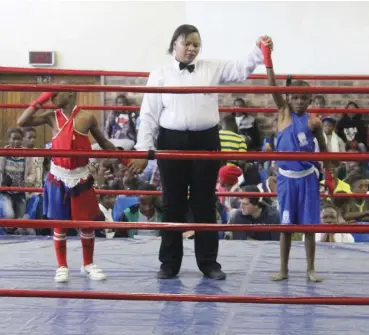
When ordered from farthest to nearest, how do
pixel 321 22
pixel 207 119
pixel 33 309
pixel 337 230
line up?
pixel 321 22
pixel 207 119
pixel 33 309
pixel 337 230

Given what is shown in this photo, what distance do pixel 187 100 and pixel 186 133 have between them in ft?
0.50

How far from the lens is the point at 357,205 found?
525 centimetres

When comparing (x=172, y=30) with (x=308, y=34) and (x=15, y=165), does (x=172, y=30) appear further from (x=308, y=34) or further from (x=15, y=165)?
(x=15, y=165)

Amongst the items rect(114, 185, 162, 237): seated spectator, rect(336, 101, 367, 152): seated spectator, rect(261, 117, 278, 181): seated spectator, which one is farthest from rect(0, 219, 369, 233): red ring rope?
rect(336, 101, 367, 152): seated spectator

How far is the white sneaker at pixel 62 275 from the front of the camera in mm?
3328

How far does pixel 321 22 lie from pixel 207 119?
4.86m

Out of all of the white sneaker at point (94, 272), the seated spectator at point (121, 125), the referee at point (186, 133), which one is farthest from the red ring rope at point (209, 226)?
the seated spectator at point (121, 125)

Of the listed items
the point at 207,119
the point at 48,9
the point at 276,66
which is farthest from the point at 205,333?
the point at 48,9

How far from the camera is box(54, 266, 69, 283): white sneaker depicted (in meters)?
3.33

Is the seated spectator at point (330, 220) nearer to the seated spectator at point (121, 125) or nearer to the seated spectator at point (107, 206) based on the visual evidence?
the seated spectator at point (107, 206)

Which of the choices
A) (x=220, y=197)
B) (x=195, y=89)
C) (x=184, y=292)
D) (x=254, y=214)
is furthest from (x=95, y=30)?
(x=195, y=89)

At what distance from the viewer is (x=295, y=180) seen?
342cm

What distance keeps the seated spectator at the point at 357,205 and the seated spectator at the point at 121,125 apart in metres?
2.67

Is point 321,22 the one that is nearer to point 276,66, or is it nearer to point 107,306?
point 276,66
